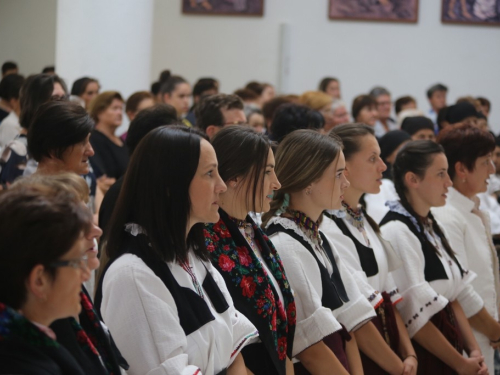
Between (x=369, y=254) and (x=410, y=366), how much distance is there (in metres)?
0.58

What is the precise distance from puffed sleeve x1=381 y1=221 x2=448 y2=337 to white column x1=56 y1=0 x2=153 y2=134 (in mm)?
4400

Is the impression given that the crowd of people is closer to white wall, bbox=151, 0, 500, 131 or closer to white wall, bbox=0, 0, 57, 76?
white wall, bbox=0, 0, 57, 76

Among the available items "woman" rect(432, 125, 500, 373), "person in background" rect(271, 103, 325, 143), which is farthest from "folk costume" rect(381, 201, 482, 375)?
"person in background" rect(271, 103, 325, 143)

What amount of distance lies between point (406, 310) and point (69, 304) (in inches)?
102

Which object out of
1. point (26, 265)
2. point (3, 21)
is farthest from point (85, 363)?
point (3, 21)

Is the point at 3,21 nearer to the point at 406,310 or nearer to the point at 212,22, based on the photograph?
the point at 212,22

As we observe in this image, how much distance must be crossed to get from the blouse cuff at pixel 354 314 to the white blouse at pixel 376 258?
5.4 inches

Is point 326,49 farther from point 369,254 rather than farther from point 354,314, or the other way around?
point 354,314

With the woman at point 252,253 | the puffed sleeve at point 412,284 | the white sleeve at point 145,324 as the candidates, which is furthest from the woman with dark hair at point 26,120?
the puffed sleeve at point 412,284

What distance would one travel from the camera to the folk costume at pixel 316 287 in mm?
3260

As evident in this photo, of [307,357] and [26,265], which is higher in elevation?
[26,265]

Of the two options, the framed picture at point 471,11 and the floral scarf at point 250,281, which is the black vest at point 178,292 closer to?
the floral scarf at point 250,281

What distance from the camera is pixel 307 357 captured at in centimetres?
330

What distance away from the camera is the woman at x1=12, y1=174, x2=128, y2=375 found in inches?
79.6
